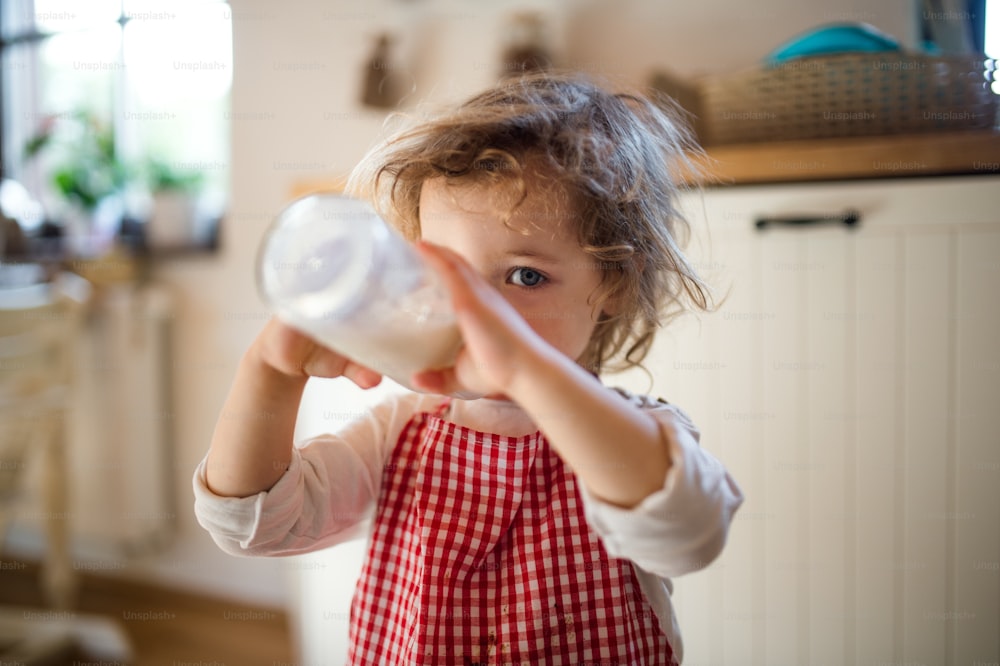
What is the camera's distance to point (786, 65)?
1074 millimetres

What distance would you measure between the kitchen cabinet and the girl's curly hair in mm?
292

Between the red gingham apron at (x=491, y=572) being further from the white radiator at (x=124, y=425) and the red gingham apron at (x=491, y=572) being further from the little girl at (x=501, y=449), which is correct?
the white radiator at (x=124, y=425)

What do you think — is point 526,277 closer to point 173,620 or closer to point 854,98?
point 854,98

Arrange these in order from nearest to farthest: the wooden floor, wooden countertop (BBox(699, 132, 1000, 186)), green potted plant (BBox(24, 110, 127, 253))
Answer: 1. wooden countertop (BBox(699, 132, 1000, 186))
2. the wooden floor
3. green potted plant (BBox(24, 110, 127, 253))

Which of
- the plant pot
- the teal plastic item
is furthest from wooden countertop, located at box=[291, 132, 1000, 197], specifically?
the plant pot

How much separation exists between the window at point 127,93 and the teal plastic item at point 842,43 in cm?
150

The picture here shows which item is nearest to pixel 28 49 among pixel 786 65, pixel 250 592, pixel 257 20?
pixel 257 20

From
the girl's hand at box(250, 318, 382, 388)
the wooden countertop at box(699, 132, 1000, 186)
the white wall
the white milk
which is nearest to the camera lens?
the white milk

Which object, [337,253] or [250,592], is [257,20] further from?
[337,253]

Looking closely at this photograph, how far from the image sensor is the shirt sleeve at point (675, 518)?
499 millimetres

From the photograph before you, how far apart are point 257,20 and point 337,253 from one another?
1.76 m

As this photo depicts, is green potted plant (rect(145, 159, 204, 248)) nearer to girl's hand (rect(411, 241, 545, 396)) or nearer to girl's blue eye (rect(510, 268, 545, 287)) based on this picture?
girl's blue eye (rect(510, 268, 545, 287))

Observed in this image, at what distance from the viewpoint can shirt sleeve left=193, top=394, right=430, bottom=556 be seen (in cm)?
62

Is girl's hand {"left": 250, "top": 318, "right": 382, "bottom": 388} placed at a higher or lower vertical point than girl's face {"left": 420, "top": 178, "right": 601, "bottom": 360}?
lower
